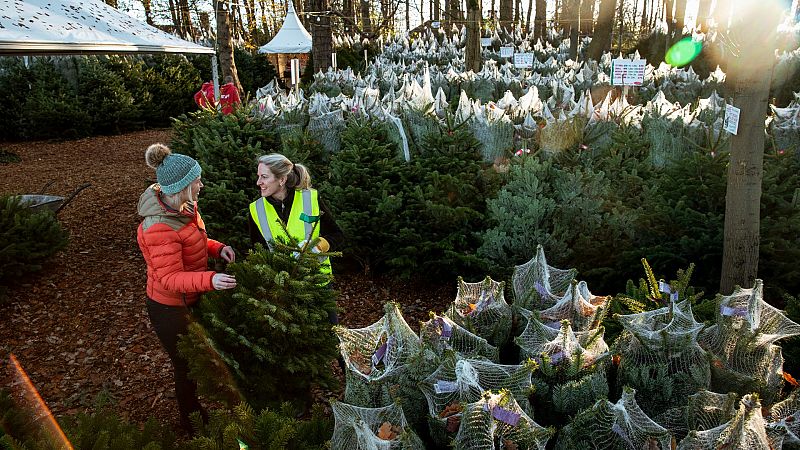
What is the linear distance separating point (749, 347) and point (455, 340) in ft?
3.79

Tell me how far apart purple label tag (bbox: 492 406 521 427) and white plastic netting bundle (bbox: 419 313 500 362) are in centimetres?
50

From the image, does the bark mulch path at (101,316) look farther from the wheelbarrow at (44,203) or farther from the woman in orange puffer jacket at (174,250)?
the woman in orange puffer jacket at (174,250)

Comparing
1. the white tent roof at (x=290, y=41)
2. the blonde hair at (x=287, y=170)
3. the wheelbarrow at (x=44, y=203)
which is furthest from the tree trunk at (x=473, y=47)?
the blonde hair at (x=287, y=170)

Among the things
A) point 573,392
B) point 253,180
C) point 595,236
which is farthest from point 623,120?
point 573,392

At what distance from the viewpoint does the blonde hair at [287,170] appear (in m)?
3.50

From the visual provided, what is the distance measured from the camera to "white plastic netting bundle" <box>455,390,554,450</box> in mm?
1863

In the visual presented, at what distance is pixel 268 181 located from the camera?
3512 millimetres

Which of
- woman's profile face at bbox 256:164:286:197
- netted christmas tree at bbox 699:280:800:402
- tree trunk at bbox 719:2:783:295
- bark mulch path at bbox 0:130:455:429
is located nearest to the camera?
netted christmas tree at bbox 699:280:800:402

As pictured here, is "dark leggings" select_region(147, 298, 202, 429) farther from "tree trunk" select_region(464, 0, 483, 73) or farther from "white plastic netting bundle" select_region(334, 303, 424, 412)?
"tree trunk" select_region(464, 0, 483, 73)

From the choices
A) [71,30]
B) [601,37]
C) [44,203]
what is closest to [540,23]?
[601,37]

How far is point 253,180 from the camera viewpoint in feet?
19.2

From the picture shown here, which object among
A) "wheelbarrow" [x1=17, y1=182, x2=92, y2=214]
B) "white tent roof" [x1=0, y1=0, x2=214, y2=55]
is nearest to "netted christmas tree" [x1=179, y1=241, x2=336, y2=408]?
"white tent roof" [x1=0, y1=0, x2=214, y2=55]

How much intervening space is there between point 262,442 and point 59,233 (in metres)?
4.42

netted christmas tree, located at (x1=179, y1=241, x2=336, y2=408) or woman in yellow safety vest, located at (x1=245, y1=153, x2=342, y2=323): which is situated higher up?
woman in yellow safety vest, located at (x1=245, y1=153, x2=342, y2=323)
